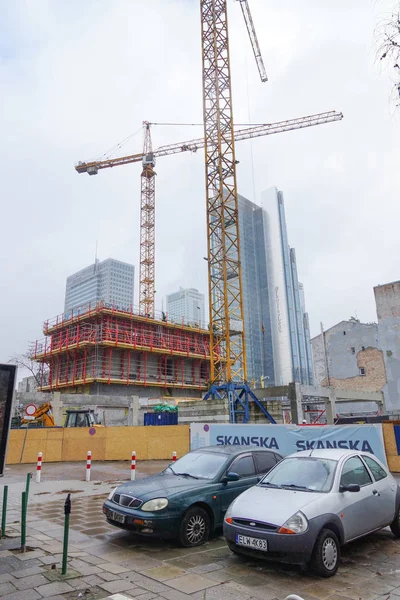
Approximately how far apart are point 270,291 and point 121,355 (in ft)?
220

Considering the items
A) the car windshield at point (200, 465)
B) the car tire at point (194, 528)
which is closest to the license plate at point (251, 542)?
the car tire at point (194, 528)

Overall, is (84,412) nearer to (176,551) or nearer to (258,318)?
(176,551)

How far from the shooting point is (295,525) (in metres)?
5.16

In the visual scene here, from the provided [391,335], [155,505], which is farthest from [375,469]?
[391,335]

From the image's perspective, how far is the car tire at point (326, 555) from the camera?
16.9 ft

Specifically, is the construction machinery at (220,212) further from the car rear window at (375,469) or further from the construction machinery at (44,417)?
the car rear window at (375,469)

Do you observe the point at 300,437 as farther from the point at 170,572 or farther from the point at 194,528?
the point at 170,572

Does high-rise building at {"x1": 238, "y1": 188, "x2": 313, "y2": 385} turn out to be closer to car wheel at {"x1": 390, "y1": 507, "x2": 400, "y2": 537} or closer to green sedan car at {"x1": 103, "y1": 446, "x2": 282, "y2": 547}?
green sedan car at {"x1": 103, "y1": 446, "x2": 282, "y2": 547}

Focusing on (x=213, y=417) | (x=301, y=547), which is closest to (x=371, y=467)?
(x=301, y=547)

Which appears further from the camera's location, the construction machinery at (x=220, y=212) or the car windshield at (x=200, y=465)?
the construction machinery at (x=220, y=212)

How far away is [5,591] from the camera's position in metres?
4.77

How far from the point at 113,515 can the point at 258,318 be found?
3819 inches

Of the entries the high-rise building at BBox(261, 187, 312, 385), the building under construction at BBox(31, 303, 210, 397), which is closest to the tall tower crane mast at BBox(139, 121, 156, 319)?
the building under construction at BBox(31, 303, 210, 397)

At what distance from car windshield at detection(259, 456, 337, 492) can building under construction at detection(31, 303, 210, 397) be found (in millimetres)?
30318
